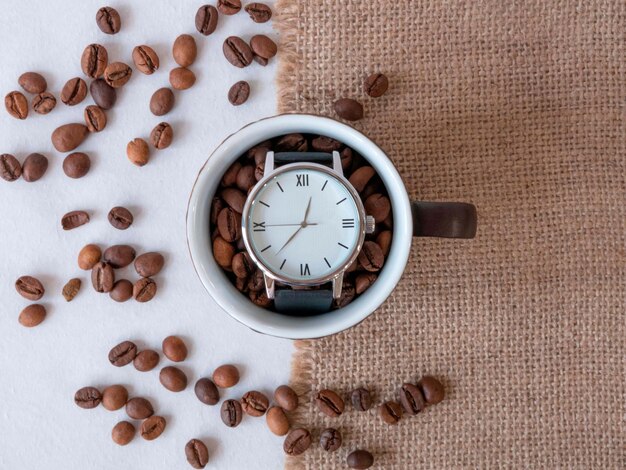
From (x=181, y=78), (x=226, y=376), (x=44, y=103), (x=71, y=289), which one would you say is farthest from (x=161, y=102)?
(x=226, y=376)

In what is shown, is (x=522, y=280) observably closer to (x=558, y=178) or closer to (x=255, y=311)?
(x=558, y=178)

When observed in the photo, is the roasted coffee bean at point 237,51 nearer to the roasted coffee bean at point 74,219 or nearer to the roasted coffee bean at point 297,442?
the roasted coffee bean at point 74,219

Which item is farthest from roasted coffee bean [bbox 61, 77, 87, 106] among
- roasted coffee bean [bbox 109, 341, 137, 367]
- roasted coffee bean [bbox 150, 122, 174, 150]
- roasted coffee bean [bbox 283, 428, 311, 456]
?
roasted coffee bean [bbox 283, 428, 311, 456]

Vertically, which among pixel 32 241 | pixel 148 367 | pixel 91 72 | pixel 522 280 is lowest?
pixel 148 367

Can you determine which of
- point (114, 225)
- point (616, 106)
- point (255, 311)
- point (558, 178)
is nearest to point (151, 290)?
point (114, 225)

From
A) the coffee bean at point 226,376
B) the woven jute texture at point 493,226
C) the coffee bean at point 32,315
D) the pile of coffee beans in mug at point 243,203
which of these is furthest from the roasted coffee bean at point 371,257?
the coffee bean at point 32,315
